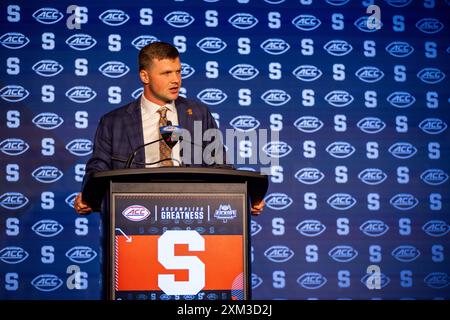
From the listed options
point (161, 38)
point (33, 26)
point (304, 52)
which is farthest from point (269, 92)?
point (33, 26)

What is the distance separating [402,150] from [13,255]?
3.11 meters

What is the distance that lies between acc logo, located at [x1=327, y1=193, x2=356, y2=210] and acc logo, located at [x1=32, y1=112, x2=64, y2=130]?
7.15 ft

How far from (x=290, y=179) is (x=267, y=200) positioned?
0.24 meters

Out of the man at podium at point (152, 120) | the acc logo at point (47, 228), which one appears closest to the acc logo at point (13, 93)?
the acc logo at point (47, 228)

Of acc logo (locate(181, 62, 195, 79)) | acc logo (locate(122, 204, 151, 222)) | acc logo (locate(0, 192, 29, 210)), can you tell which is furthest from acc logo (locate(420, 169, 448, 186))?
acc logo (locate(122, 204, 151, 222))

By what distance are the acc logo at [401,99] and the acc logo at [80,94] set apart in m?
2.34

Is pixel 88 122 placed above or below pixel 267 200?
above

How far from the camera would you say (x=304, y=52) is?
23.7 feet

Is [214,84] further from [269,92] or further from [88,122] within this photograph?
[88,122]

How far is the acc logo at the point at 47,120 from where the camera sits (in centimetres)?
704

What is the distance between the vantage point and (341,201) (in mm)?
7148
